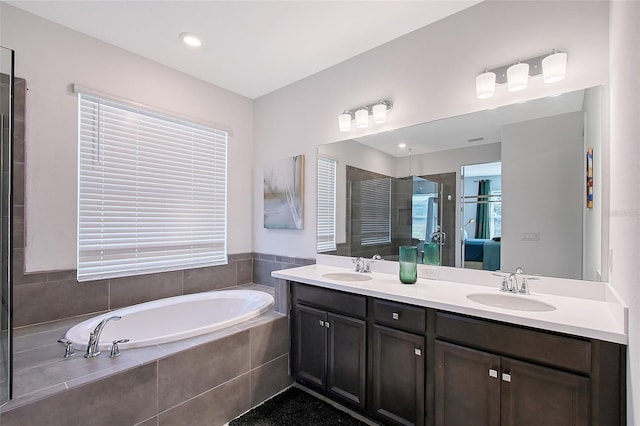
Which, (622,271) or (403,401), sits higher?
(622,271)

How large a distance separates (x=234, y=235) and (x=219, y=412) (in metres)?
1.78

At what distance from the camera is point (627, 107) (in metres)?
1.14

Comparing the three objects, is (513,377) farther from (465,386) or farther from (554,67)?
(554,67)

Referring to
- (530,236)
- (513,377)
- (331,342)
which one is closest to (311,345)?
(331,342)

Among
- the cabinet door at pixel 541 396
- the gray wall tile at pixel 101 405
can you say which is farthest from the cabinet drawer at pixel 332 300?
the gray wall tile at pixel 101 405

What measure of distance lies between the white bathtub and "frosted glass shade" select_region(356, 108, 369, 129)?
173 cm

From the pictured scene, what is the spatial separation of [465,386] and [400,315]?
0.45 meters

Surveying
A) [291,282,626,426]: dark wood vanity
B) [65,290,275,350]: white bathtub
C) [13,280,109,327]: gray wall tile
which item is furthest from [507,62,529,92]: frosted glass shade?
[13,280,109,327]: gray wall tile

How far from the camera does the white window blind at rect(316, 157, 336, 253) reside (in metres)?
2.79

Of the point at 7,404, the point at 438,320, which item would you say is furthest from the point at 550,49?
the point at 7,404

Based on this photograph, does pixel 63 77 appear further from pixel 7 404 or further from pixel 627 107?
pixel 627 107

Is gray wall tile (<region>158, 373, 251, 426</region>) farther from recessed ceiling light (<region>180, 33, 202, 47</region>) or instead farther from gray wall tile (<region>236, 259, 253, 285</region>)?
recessed ceiling light (<region>180, 33, 202, 47</region>)

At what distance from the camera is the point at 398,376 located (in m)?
1.74

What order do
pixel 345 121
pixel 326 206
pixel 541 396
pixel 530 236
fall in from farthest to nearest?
pixel 326 206, pixel 345 121, pixel 530 236, pixel 541 396
